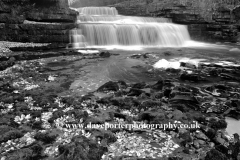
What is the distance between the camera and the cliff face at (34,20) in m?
18.7

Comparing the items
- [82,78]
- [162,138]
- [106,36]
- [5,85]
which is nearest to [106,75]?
[82,78]

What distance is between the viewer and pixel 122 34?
2502cm

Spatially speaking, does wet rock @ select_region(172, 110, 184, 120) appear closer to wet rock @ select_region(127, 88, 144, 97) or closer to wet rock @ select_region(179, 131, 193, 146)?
wet rock @ select_region(179, 131, 193, 146)

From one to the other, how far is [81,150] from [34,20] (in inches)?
767

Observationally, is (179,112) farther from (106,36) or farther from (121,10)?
(121,10)

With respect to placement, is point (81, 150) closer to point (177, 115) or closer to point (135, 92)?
point (177, 115)

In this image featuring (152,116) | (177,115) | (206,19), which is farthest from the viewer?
(206,19)

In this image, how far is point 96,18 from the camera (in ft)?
93.2

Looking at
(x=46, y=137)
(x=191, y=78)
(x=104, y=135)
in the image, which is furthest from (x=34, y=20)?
(x=104, y=135)

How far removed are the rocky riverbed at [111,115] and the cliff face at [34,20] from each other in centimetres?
658

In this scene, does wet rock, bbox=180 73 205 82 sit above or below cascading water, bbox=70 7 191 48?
below

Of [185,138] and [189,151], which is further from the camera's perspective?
[185,138]

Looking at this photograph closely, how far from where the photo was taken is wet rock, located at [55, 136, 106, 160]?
16.0 feet

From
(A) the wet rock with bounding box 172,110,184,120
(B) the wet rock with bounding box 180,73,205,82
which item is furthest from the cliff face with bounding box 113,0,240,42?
(A) the wet rock with bounding box 172,110,184,120
